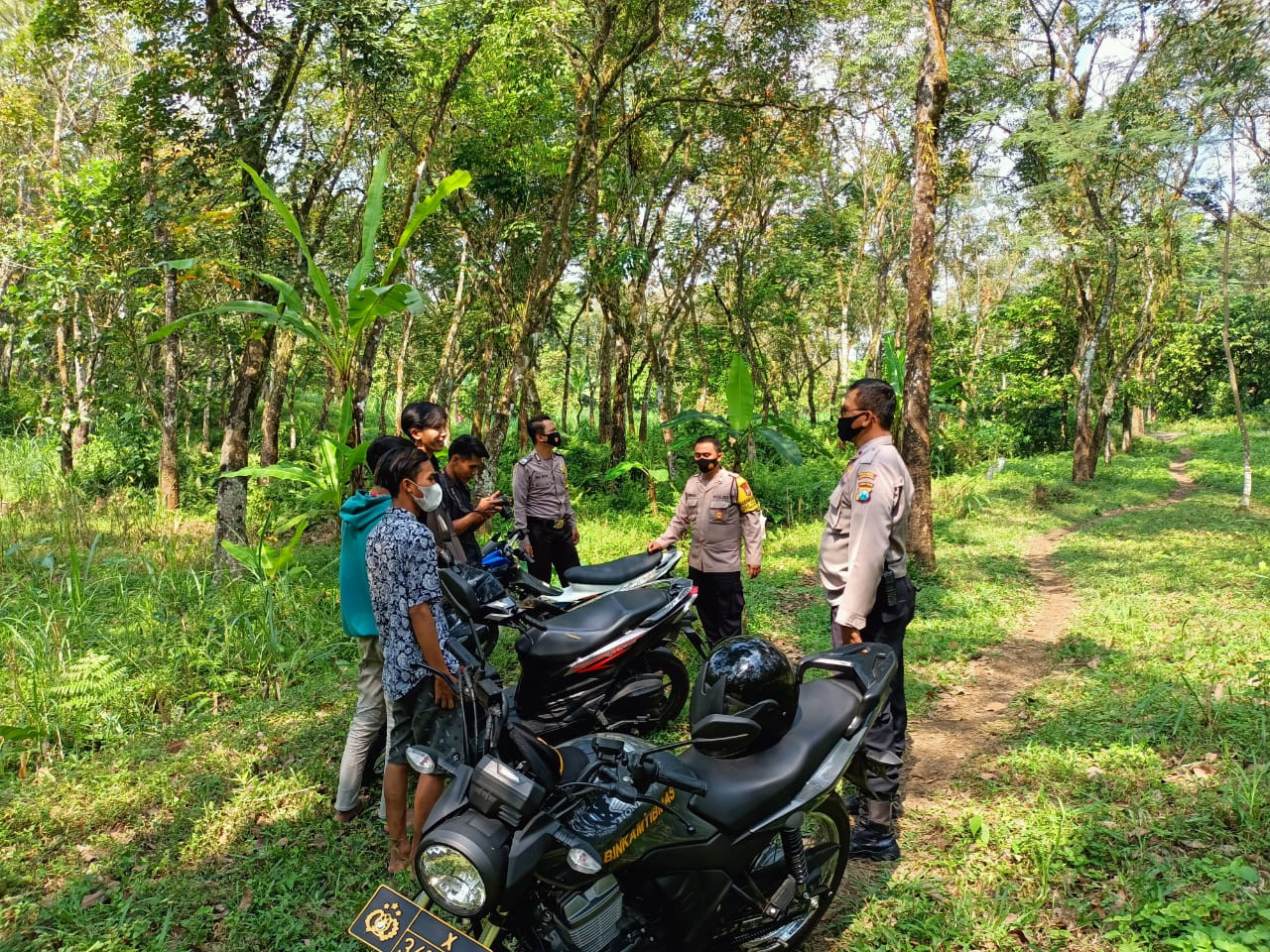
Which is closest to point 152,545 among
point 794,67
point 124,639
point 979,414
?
point 124,639

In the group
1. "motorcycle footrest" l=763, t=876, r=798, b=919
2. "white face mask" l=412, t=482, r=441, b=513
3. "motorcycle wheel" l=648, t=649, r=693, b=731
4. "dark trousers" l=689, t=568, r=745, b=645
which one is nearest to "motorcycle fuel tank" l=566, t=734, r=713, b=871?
"motorcycle footrest" l=763, t=876, r=798, b=919

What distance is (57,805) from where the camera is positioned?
3449 mm

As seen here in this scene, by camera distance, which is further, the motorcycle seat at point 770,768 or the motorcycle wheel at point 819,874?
the motorcycle wheel at point 819,874

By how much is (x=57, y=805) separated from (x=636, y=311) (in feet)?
33.3

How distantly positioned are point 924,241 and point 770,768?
6.35 meters

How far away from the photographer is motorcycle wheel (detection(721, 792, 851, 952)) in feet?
8.00

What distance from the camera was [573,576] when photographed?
14.3ft

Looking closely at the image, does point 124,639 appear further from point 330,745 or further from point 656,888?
point 656,888

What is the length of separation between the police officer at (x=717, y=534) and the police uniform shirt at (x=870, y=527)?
1329 mm

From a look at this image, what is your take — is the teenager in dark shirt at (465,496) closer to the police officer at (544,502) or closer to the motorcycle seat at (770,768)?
the police officer at (544,502)

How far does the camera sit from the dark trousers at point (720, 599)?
464 cm

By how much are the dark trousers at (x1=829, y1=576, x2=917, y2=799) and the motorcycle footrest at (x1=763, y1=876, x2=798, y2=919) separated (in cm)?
80

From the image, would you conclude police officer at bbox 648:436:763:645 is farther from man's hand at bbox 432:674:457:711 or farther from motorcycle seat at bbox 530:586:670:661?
man's hand at bbox 432:674:457:711

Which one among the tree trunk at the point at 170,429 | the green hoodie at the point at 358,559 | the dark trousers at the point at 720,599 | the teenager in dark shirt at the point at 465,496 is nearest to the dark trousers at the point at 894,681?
the dark trousers at the point at 720,599
